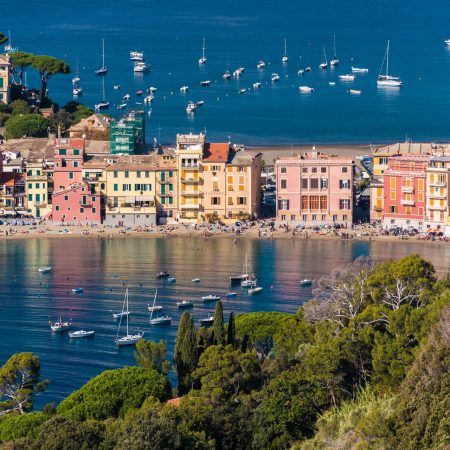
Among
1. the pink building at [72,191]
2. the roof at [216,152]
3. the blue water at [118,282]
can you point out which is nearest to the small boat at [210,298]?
the blue water at [118,282]

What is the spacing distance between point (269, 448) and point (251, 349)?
6174 mm

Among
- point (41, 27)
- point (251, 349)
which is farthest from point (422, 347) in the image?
point (41, 27)

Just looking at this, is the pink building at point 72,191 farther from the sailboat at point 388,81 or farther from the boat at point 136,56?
the boat at point 136,56

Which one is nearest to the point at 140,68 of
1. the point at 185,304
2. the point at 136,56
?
the point at 136,56

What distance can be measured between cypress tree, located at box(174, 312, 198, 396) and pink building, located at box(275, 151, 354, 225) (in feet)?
86.3

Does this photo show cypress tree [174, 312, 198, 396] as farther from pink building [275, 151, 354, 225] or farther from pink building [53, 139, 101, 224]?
pink building [53, 139, 101, 224]

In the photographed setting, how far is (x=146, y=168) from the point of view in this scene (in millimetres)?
71312

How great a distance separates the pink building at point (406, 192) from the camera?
6944 centimetres

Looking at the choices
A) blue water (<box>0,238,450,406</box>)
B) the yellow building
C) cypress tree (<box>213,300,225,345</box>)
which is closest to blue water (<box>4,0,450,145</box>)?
the yellow building

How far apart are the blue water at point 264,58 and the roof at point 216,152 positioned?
16593 mm

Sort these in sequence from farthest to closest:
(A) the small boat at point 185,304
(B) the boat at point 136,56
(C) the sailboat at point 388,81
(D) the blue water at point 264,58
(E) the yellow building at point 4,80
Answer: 1. (B) the boat at point 136,56
2. (C) the sailboat at point 388,81
3. (D) the blue water at point 264,58
4. (E) the yellow building at point 4,80
5. (A) the small boat at point 185,304

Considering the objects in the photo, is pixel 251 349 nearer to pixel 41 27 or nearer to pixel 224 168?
pixel 224 168

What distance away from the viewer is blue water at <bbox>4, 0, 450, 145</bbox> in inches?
3932

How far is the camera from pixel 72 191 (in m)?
70.9
